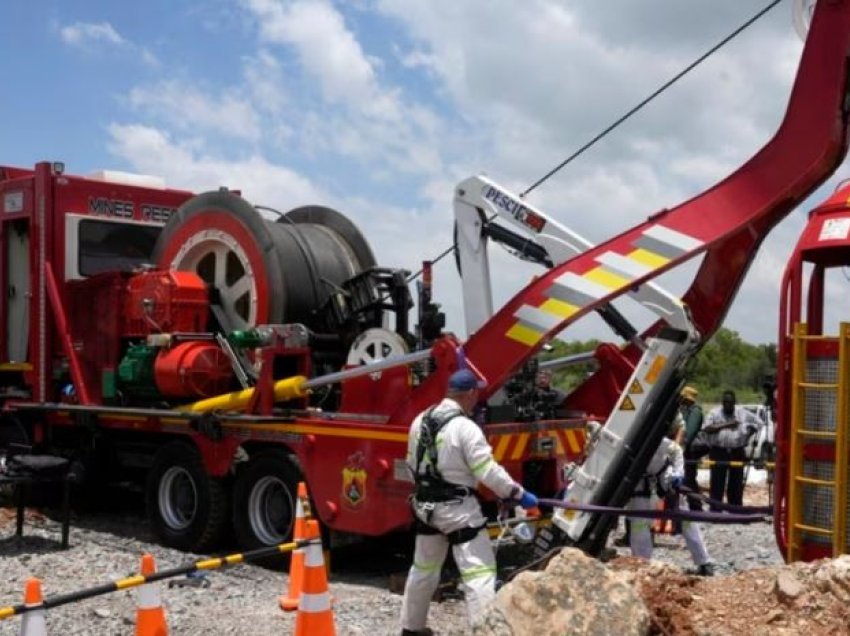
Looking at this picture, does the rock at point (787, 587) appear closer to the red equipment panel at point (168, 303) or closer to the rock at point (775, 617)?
the rock at point (775, 617)

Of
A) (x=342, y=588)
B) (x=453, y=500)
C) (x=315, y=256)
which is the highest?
(x=315, y=256)

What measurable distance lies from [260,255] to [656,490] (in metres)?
3.94

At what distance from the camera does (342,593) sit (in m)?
8.19

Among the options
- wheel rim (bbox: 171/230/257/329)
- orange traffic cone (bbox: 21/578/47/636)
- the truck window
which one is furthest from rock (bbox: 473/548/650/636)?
the truck window

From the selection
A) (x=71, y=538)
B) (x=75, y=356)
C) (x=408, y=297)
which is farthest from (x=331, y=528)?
(x=75, y=356)

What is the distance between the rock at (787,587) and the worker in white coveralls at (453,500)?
160 centimetres

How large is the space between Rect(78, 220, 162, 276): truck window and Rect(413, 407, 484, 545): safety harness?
20.0ft

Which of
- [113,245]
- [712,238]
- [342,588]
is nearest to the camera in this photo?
[712,238]

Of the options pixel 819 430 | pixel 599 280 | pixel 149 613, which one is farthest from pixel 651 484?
pixel 149 613

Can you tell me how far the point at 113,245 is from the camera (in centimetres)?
1184

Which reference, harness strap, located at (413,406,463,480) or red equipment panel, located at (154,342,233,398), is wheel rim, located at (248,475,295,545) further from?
harness strap, located at (413,406,463,480)

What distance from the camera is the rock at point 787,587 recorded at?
5.16 metres

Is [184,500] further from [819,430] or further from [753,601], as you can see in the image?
[753,601]

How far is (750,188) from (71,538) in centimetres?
687
